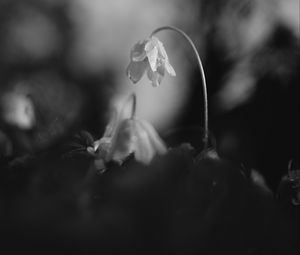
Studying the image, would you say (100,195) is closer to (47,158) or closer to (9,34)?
(47,158)

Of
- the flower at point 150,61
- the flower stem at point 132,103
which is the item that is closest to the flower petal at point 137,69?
the flower at point 150,61

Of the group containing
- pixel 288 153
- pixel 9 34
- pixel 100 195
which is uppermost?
pixel 100 195

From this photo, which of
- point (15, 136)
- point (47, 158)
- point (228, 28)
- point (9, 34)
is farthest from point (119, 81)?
point (47, 158)

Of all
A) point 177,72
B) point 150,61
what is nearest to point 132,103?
point 150,61

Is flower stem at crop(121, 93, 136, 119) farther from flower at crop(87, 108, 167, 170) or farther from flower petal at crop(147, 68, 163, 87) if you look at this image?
flower petal at crop(147, 68, 163, 87)

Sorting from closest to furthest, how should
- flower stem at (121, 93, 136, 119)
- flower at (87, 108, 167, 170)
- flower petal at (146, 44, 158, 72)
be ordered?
flower at (87, 108, 167, 170) < flower stem at (121, 93, 136, 119) < flower petal at (146, 44, 158, 72)

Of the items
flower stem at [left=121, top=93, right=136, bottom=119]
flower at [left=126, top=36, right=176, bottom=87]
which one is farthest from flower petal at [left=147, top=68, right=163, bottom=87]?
flower stem at [left=121, top=93, right=136, bottom=119]

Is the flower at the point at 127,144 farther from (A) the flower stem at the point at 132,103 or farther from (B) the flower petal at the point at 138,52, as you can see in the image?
(B) the flower petal at the point at 138,52
